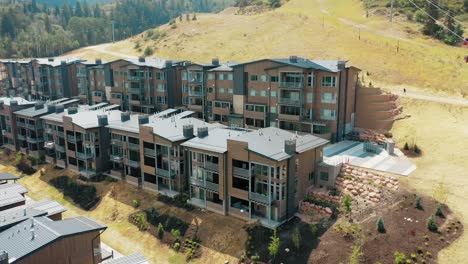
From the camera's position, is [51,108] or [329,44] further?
[329,44]

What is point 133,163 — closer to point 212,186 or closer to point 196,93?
point 212,186

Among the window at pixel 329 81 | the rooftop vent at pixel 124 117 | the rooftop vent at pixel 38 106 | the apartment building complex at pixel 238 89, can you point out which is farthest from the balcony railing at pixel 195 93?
the rooftop vent at pixel 38 106

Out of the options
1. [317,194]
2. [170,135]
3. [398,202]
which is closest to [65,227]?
[170,135]

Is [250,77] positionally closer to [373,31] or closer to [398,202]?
[398,202]

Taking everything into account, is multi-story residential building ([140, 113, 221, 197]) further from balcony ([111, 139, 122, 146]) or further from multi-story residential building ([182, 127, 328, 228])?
balcony ([111, 139, 122, 146])

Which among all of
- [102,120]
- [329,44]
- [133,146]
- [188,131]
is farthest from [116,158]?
[329,44]

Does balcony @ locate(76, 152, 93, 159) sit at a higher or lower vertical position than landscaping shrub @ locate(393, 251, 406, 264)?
higher

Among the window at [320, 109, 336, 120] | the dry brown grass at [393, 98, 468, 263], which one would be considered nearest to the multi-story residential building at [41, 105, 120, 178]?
the window at [320, 109, 336, 120]
